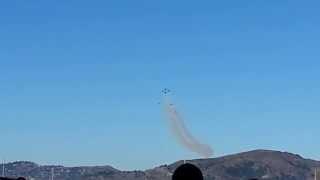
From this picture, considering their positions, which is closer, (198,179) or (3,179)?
(198,179)

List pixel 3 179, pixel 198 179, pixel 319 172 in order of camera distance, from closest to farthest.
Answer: pixel 198 179 → pixel 3 179 → pixel 319 172

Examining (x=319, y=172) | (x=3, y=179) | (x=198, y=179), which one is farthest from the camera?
(x=319, y=172)

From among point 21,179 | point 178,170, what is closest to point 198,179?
point 178,170

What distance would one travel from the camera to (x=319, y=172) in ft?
530

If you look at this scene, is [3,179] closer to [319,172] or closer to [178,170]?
[178,170]

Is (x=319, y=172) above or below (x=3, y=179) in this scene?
above

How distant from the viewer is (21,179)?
79.2ft

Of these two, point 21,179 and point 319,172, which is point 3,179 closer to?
point 21,179

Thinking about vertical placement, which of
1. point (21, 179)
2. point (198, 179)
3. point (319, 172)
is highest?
point (319, 172)

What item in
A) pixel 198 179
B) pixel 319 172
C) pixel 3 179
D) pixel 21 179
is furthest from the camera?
pixel 319 172

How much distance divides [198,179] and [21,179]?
12.4 metres

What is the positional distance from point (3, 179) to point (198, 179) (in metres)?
17.7

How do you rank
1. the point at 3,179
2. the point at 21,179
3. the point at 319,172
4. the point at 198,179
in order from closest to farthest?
the point at 198,179 < the point at 21,179 < the point at 3,179 < the point at 319,172

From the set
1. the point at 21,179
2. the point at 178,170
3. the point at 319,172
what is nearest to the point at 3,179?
the point at 21,179
